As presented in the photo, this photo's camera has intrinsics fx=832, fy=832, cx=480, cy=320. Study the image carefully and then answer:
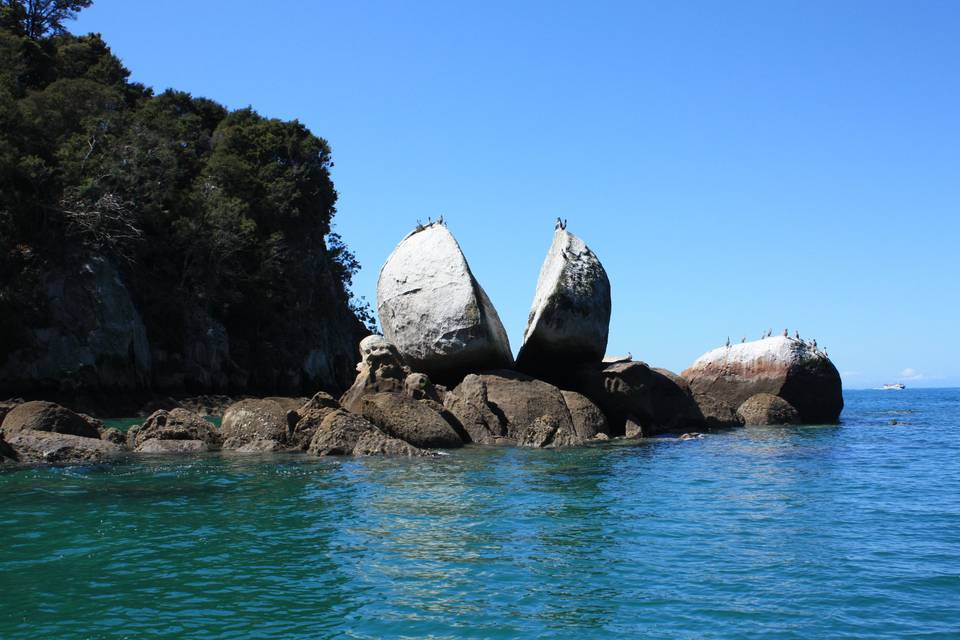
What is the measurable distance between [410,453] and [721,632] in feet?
40.4

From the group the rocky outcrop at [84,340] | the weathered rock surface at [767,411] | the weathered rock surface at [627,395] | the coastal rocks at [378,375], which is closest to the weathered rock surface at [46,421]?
the coastal rocks at [378,375]

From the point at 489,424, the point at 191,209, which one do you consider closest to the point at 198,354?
the point at 191,209

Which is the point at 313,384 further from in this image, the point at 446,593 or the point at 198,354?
the point at 446,593

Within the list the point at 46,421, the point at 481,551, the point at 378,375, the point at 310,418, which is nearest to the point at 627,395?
the point at 378,375

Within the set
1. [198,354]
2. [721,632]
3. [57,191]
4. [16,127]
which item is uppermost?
[16,127]

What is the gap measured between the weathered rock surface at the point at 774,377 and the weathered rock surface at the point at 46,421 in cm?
1946

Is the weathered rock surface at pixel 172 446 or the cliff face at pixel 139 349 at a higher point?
the cliff face at pixel 139 349

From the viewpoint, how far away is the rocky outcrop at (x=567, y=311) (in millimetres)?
23469

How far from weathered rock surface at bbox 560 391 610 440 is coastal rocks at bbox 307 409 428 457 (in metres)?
5.22

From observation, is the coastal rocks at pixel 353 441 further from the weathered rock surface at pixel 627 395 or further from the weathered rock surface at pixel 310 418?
the weathered rock surface at pixel 627 395

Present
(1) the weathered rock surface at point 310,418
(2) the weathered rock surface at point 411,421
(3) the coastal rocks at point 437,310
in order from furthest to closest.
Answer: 1. (3) the coastal rocks at point 437,310
2. (1) the weathered rock surface at point 310,418
3. (2) the weathered rock surface at point 411,421

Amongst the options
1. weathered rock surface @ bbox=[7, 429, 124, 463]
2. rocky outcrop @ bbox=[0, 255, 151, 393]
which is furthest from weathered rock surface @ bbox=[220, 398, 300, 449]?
rocky outcrop @ bbox=[0, 255, 151, 393]

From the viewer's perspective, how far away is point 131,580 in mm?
8969

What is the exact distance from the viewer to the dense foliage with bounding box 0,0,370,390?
34312 mm
